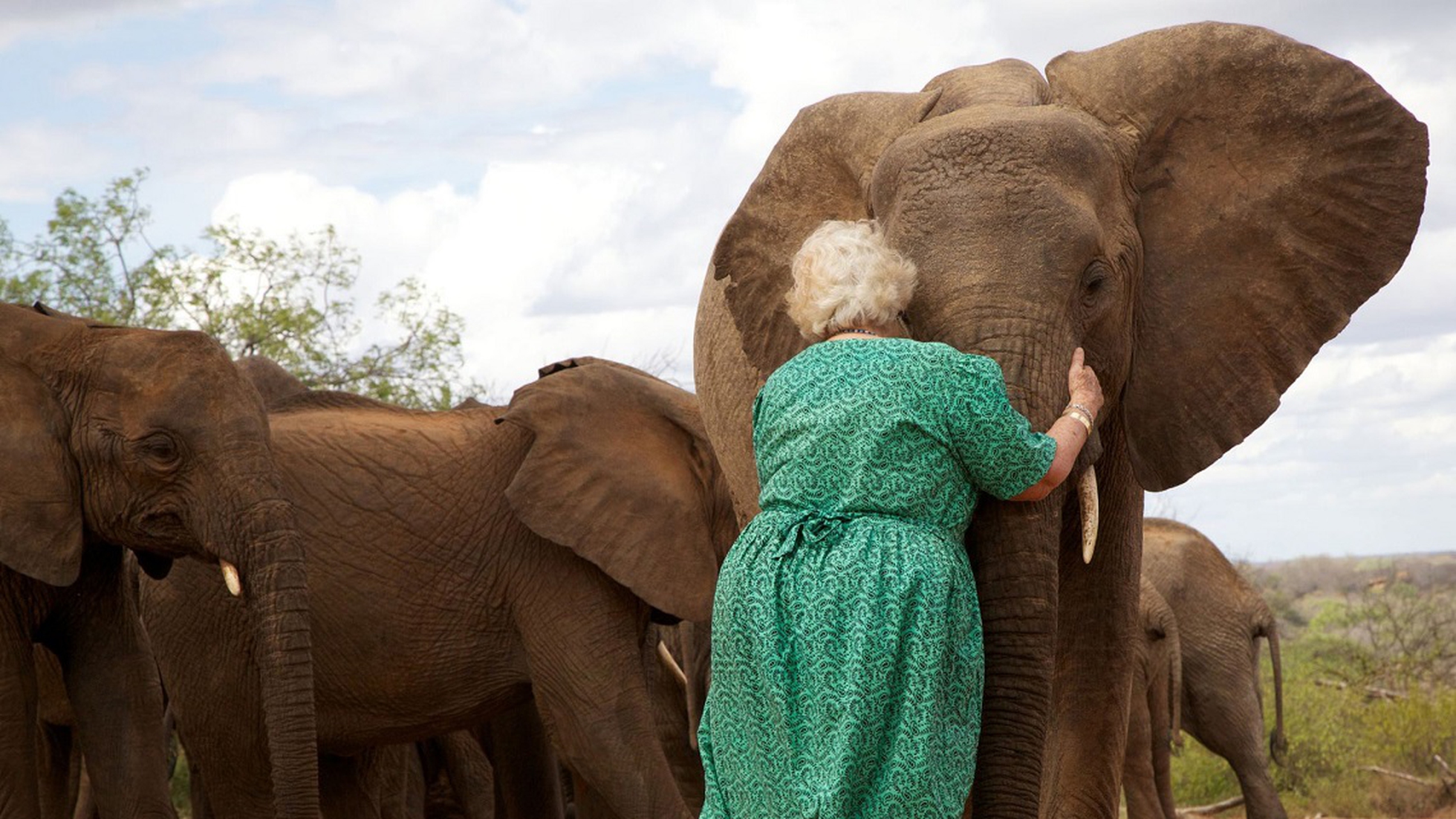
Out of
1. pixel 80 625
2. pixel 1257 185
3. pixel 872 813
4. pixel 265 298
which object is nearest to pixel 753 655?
pixel 872 813


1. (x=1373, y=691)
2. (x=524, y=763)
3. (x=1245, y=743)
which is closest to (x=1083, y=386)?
(x=524, y=763)

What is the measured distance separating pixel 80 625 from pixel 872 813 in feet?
10.4

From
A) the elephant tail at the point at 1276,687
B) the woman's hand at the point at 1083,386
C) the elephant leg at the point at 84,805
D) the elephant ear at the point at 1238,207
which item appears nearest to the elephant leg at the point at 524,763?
the elephant leg at the point at 84,805

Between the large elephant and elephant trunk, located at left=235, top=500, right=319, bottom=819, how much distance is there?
5.20 feet

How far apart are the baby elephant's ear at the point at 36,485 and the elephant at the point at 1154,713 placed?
458cm

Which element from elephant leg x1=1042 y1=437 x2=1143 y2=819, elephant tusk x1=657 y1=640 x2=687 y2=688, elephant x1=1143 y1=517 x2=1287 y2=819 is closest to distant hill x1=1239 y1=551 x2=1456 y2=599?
elephant x1=1143 y1=517 x2=1287 y2=819

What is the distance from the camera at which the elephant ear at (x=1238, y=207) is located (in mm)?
4770

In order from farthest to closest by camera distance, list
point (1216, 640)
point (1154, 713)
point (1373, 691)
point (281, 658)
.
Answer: point (1373, 691) → point (1216, 640) → point (1154, 713) → point (281, 658)

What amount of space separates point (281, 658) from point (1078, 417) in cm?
264

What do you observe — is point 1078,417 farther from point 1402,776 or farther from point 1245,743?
point 1402,776

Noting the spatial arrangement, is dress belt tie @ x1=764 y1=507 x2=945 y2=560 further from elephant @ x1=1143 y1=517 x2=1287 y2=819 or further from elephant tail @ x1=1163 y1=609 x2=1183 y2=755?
elephant @ x1=1143 y1=517 x2=1287 y2=819

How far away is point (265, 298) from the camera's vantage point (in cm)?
1324

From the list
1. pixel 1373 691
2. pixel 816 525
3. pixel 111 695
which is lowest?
pixel 1373 691

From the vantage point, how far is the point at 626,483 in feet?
23.4
